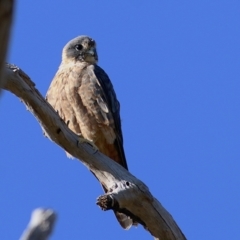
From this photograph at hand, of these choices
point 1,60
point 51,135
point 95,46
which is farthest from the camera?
point 95,46

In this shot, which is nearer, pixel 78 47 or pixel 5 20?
pixel 5 20

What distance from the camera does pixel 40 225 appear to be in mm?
1622

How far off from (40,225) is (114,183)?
2613mm

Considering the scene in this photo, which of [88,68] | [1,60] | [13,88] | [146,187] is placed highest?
[88,68]

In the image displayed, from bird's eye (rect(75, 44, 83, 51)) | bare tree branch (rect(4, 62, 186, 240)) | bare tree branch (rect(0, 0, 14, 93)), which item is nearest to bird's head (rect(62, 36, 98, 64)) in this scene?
bird's eye (rect(75, 44, 83, 51))

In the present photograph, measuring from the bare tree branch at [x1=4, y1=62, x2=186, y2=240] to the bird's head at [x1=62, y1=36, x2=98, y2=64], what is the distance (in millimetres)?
3117

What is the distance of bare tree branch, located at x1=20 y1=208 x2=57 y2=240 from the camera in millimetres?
1537

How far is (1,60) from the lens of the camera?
782 mm

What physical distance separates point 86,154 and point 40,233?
3.01m

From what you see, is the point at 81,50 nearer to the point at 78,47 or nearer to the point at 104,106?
the point at 78,47

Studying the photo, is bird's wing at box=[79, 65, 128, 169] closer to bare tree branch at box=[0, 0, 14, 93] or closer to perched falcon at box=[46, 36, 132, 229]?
perched falcon at box=[46, 36, 132, 229]

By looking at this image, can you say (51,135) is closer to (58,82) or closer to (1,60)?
(58,82)

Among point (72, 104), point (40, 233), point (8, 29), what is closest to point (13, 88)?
point (72, 104)

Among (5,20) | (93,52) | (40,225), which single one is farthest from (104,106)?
(5,20)
